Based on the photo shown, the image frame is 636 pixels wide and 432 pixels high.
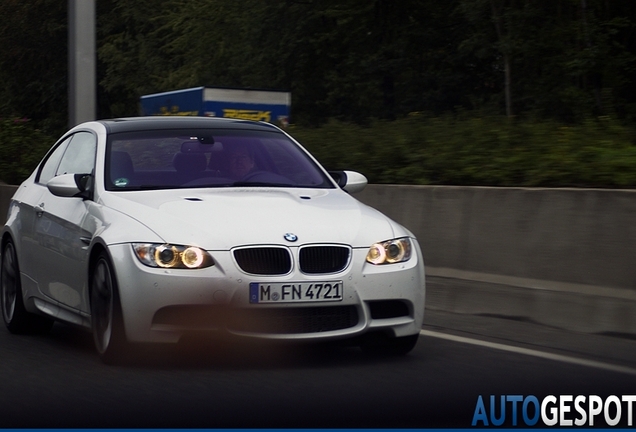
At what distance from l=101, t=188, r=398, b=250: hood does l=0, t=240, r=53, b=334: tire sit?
5.39ft

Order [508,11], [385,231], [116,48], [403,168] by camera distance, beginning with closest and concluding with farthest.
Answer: [385,231], [403,168], [508,11], [116,48]

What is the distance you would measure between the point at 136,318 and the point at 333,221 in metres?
1.30

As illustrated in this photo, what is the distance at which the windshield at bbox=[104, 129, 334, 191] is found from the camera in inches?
350

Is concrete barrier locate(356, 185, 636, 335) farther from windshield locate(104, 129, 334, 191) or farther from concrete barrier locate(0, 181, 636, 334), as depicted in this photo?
windshield locate(104, 129, 334, 191)

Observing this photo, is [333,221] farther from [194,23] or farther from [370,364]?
[194,23]

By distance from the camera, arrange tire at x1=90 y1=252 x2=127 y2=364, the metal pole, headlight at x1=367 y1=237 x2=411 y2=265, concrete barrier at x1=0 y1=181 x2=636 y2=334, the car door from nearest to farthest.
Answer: tire at x1=90 y1=252 x2=127 y2=364 < headlight at x1=367 y1=237 x2=411 y2=265 < the car door < concrete barrier at x1=0 y1=181 x2=636 y2=334 < the metal pole

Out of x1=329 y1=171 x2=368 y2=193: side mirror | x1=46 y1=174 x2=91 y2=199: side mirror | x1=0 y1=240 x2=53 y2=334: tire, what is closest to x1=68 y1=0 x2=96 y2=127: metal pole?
x1=0 y1=240 x2=53 y2=334: tire

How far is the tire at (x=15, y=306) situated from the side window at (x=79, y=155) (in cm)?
77

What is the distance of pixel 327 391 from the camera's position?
23.2ft

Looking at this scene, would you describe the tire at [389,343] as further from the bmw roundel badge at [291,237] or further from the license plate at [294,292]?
the bmw roundel badge at [291,237]

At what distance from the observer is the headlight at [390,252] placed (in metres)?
7.98

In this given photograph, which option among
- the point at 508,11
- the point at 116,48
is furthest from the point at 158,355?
the point at 116,48

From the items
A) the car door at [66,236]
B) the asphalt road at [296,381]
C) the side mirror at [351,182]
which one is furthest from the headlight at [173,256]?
the side mirror at [351,182]

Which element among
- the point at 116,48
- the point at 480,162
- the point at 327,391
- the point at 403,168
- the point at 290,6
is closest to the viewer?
the point at 327,391
